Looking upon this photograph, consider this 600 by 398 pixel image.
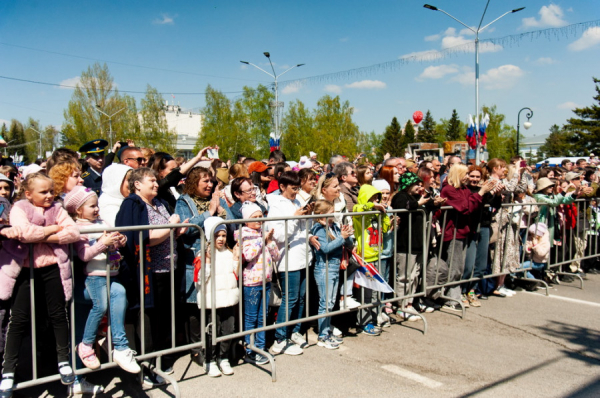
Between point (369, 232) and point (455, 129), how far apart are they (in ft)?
267

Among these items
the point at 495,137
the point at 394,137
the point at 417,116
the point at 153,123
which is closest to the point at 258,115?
the point at 153,123

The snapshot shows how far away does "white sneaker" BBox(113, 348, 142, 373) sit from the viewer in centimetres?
385

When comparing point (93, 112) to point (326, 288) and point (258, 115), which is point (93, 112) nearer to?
point (258, 115)

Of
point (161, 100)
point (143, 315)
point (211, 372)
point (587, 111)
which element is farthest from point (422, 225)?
point (587, 111)

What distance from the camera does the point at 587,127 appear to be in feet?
177

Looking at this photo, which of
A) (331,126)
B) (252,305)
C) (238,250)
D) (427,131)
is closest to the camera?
(238,250)

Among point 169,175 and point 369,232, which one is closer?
point 169,175

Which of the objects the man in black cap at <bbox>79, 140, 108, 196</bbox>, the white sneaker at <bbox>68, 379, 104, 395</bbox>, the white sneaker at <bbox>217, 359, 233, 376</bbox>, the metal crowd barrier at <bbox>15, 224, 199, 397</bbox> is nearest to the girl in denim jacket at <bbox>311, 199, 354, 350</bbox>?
the white sneaker at <bbox>217, 359, 233, 376</bbox>

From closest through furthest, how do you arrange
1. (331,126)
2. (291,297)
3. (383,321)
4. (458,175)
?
(291,297), (383,321), (458,175), (331,126)

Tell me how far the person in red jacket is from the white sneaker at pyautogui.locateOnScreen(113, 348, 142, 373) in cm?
418

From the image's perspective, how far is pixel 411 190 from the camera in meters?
6.09

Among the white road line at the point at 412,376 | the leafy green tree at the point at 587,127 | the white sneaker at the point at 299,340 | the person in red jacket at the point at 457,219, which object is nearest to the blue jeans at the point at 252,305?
the white sneaker at the point at 299,340

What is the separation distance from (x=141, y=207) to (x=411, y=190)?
3360 mm

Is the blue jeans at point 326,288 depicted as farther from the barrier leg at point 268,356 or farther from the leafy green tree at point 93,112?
the leafy green tree at point 93,112
